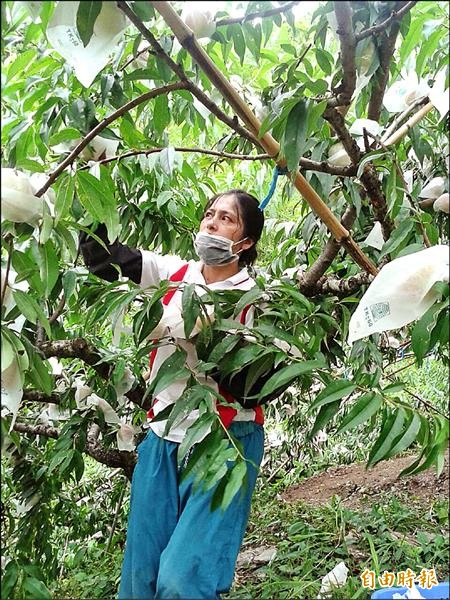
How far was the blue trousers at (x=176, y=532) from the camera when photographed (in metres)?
1.00

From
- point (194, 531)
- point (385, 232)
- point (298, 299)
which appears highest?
point (385, 232)

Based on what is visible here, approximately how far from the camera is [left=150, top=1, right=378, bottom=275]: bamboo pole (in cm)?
74

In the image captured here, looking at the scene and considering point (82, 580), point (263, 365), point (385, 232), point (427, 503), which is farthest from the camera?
point (427, 503)

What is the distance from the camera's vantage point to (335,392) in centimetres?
76

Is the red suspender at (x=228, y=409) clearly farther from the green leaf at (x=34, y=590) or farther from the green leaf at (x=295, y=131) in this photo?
the green leaf at (x=34, y=590)

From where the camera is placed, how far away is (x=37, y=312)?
72cm

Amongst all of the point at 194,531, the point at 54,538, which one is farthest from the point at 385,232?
the point at 54,538

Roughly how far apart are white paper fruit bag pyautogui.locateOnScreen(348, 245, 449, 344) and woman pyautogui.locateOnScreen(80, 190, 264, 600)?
36cm

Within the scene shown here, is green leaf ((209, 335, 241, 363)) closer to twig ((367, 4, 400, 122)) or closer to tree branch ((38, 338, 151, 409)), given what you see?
Answer: tree branch ((38, 338, 151, 409))

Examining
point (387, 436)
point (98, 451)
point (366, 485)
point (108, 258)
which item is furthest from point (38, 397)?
point (366, 485)

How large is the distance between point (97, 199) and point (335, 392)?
37 cm

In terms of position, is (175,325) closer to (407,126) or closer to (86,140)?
(86,140)

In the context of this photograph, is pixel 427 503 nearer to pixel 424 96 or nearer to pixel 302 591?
pixel 302 591

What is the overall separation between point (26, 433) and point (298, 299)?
36.2 inches
